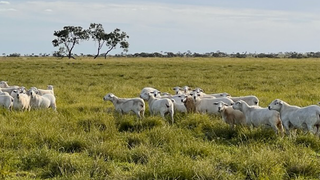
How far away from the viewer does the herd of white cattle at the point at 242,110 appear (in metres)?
9.55

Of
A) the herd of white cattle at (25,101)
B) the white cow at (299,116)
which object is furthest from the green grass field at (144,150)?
the herd of white cattle at (25,101)

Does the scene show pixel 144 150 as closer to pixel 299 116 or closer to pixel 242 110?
pixel 299 116

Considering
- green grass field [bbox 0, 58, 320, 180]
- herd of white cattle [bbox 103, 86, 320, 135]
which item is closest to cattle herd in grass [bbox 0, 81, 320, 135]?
herd of white cattle [bbox 103, 86, 320, 135]

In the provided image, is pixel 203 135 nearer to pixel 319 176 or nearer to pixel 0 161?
pixel 319 176

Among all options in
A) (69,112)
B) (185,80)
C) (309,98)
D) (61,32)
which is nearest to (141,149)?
(69,112)

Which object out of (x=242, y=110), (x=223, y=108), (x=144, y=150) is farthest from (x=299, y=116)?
(x=144, y=150)

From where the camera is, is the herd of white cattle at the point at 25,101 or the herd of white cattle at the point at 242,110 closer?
the herd of white cattle at the point at 242,110

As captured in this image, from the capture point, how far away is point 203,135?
32.8ft

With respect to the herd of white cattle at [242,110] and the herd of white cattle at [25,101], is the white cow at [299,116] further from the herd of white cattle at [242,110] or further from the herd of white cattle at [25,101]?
the herd of white cattle at [25,101]

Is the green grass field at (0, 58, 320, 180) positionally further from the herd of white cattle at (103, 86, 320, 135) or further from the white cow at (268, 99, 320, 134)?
the herd of white cattle at (103, 86, 320, 135)

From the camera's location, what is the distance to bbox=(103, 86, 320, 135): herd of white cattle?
376 inches

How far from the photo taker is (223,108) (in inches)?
461

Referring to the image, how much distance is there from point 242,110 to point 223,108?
66 cm

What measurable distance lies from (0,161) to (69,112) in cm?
609
